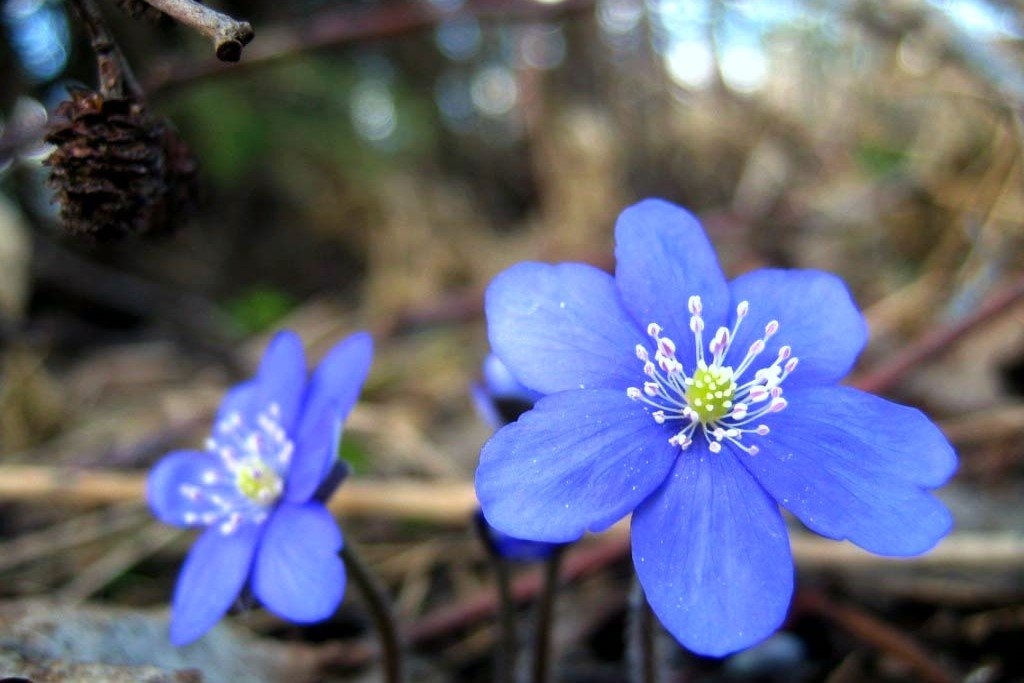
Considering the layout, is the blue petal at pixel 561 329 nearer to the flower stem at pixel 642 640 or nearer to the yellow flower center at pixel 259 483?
the flower stem at pixel 642 640

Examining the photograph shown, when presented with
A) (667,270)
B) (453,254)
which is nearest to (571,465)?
(667,270)

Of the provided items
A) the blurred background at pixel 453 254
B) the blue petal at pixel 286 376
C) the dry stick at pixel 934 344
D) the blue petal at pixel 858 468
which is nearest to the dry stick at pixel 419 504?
the blurred background at pixel 453 254

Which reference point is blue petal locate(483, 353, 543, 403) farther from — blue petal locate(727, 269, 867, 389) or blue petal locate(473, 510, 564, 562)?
blue petal locate(727, 269, 867, 389)

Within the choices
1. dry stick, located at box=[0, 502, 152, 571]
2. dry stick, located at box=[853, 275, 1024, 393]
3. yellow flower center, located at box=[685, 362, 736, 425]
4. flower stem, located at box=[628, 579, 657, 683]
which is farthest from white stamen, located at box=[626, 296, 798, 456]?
dry stick, located at box=[0, 502, 152, 571]

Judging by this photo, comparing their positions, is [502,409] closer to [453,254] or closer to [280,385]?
[280,385]

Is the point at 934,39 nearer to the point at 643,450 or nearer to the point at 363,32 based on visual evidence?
the point at 363,32
